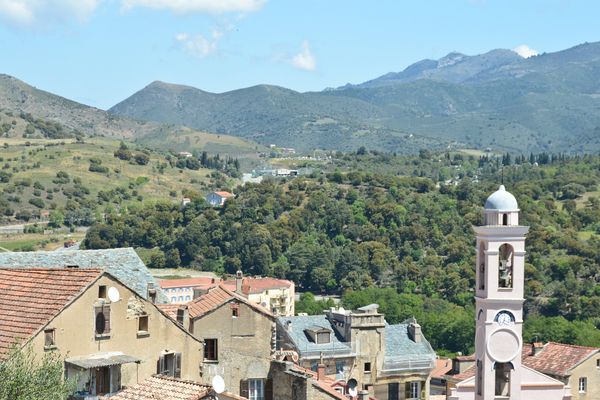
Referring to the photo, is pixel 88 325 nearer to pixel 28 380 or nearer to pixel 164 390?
pixel 164 390

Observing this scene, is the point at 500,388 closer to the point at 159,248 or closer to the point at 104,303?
the point at 104,303

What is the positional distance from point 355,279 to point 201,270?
2285cm

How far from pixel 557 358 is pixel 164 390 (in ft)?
93.5

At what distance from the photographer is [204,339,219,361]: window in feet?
92.5

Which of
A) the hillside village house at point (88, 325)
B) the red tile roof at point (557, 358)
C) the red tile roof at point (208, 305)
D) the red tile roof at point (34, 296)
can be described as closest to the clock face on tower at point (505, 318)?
the red tile roof at point (208, 305)

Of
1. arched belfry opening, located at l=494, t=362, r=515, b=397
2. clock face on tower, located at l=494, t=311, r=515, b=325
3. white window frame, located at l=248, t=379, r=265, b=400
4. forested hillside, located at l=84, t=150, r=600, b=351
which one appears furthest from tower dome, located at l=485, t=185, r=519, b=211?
forested hillside, located at l=84, t=150, r=600, b=351

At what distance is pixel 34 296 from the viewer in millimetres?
23625

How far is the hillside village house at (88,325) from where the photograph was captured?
22594mm

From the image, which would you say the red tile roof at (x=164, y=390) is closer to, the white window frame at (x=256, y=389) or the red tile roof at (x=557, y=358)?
the white window frame at (x=256, y=389)

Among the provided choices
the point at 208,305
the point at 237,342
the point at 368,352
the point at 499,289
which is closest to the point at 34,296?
the point at 208,305

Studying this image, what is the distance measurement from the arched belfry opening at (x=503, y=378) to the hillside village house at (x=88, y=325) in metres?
Answer: 8.27

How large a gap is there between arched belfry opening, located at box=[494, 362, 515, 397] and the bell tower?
62 millimetres

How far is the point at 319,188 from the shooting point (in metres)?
176

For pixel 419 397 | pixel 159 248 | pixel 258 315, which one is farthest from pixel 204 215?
pixel 258 315
